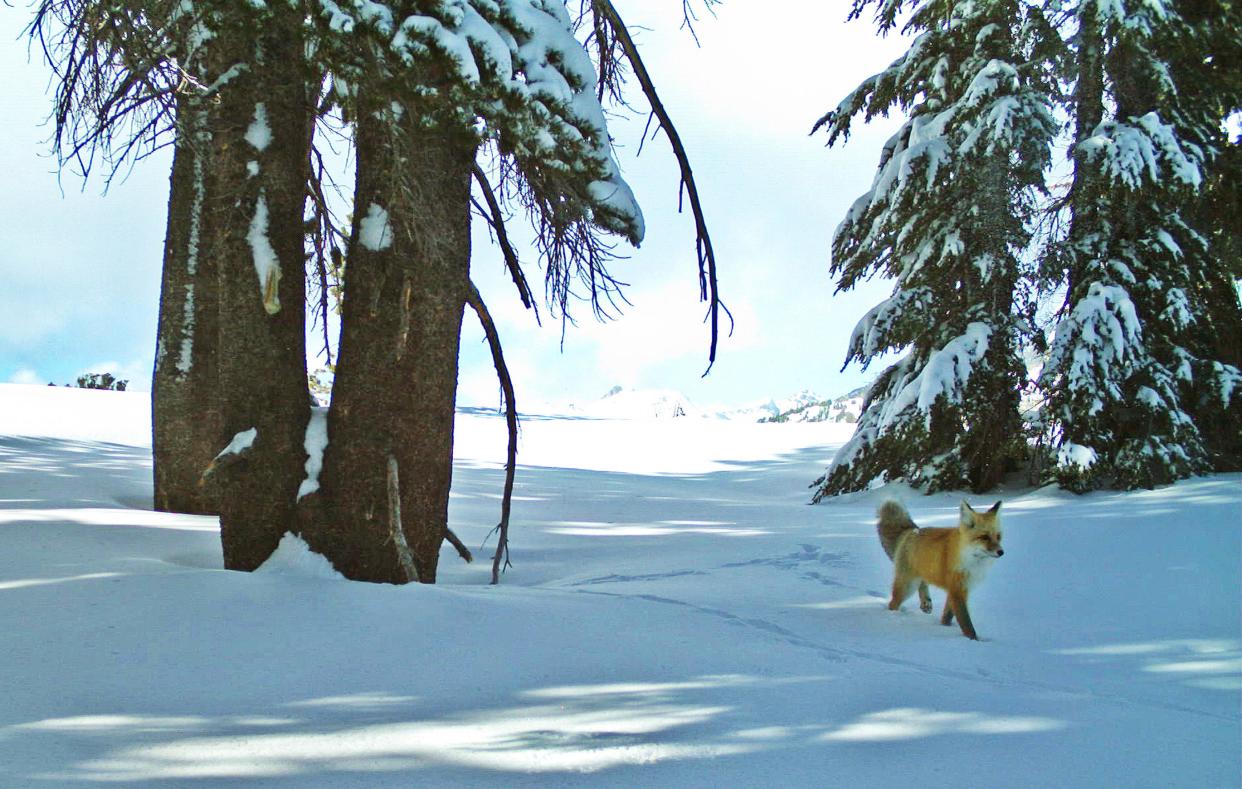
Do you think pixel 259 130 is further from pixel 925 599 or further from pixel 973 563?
pixel 925 599

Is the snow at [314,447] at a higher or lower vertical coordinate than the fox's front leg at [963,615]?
higher

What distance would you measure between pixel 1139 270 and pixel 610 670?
30.7ft

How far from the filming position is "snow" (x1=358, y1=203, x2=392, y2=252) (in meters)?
4.64

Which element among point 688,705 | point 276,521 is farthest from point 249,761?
point 276,521

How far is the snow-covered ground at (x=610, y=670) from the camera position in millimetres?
2539

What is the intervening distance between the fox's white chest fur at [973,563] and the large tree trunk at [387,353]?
2.87 metres

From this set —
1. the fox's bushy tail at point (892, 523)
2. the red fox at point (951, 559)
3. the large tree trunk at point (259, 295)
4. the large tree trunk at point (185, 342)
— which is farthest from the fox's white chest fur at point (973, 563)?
the large tree trunk at point (185, 342)

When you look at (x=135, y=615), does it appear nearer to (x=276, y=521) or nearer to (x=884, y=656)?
(x=276, y=521)

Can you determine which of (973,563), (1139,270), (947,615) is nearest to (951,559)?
(973,563)

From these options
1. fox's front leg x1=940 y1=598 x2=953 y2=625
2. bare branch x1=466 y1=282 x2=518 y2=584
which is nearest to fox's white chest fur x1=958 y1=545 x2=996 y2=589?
fox's front leg x1=940 y1=598 x2=953 y2=625

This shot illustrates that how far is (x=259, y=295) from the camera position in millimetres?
4863

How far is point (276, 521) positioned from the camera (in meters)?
4.80

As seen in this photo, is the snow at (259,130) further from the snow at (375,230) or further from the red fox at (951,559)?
the red fox at (951,559)

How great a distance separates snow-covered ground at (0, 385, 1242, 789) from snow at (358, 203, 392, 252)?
5.67 feet
